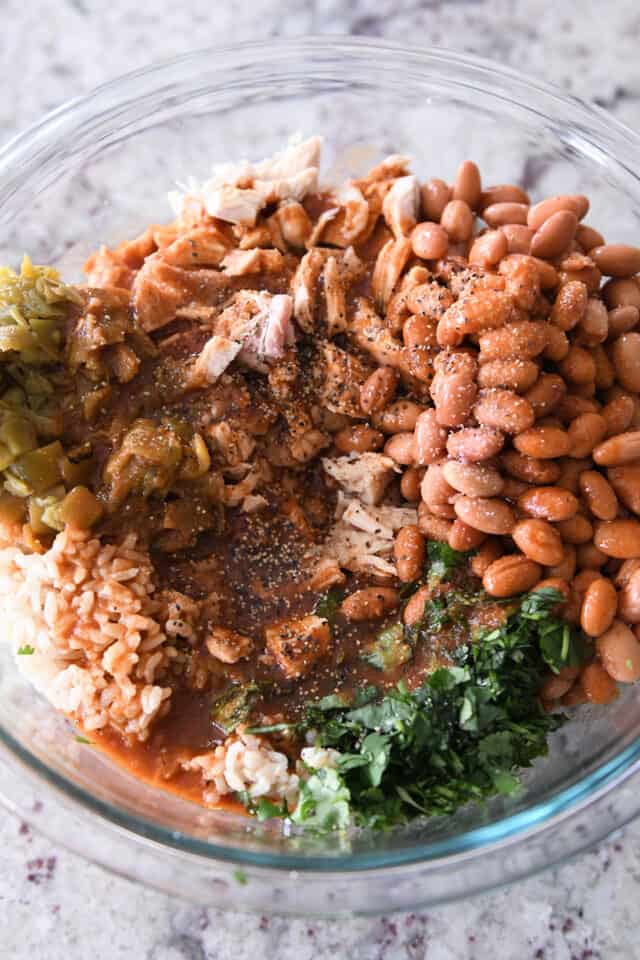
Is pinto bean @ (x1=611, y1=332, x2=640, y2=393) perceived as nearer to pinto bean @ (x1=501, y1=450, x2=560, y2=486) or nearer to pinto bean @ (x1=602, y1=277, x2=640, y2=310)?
pinto bean @ (x1=602, y1=277, x2=640, y2=310)

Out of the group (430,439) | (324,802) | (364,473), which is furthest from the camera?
(364,473)

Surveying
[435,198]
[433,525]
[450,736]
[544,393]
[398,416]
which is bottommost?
[450,736]

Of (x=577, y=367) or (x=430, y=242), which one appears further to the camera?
(x=430, y=242)

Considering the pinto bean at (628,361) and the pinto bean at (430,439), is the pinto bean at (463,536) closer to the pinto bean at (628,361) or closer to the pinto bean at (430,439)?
the pinto bean at (430,439)

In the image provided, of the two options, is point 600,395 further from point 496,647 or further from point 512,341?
point 496,647

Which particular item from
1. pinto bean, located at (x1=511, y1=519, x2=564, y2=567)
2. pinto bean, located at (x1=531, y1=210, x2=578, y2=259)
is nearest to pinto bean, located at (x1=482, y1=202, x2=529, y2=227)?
pinto bean, located at (x1=531, y1=210, x2=578, y2=259)

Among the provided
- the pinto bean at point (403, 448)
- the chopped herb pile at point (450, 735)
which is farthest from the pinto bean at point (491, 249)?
the chopped herb pile at point (450, 735)

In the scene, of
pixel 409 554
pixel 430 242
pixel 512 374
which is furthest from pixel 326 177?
pixel 409 554

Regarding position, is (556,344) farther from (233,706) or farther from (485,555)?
(233,706)
